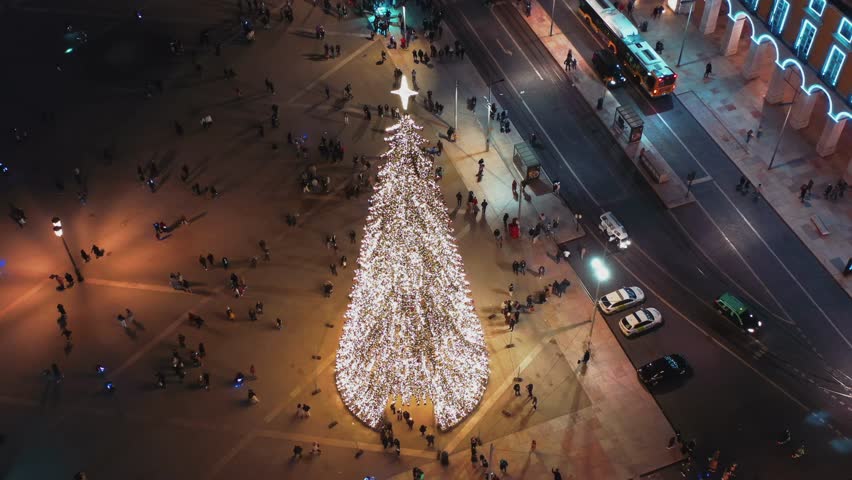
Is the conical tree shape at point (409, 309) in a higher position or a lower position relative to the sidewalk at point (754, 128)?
higher

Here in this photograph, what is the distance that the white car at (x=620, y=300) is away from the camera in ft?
174

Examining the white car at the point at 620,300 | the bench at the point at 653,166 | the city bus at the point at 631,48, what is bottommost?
the white car at the point at 620,300

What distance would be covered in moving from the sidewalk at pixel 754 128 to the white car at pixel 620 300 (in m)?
11.6

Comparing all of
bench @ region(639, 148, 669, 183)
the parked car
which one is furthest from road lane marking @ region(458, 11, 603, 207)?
the parked car

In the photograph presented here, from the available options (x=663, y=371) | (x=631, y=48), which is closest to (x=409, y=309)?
(x=663, y=371)

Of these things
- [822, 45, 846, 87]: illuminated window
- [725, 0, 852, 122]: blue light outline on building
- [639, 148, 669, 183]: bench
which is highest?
[822, 45, 846, 87]: illuminated window

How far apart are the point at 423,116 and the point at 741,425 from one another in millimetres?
30417

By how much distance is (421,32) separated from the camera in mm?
72500

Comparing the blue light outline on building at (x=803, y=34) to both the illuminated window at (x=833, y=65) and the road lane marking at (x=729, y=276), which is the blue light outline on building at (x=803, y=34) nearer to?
the illuminated window at (x=833, y=65)

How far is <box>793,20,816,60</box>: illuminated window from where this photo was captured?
57.0 metres

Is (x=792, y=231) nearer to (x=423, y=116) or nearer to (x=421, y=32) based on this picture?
(x=423, y=116)

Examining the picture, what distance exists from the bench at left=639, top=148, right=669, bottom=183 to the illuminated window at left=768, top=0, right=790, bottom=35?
450 inches

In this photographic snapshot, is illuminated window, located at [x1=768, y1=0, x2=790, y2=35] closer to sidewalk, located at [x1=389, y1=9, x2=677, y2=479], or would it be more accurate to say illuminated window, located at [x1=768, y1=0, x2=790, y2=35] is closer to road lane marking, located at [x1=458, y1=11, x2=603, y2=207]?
road lane marking, located at [x1=458, y1=11, x2=603, y2=207]

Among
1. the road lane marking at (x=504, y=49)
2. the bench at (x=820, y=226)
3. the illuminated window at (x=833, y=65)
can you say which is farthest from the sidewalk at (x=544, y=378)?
the illuminated window at (x=833, y=65)
